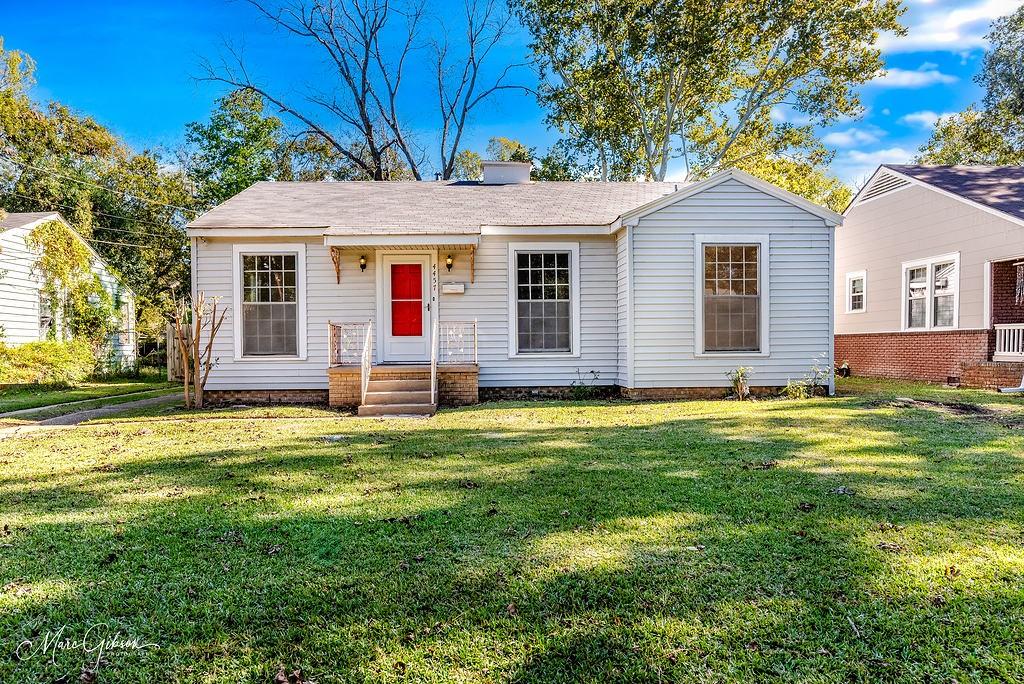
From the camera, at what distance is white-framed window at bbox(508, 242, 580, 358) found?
1078 cm

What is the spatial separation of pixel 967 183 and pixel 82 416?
57.9 ft

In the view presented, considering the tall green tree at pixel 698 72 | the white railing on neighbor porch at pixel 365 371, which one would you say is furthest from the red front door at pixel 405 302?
the tall green tree at pixel 698 72

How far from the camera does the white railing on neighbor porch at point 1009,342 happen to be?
1109cm

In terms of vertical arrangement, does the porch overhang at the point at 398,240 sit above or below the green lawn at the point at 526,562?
above

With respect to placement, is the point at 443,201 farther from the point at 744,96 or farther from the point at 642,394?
the point at 744,96

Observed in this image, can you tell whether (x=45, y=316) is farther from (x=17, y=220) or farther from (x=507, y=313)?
(x=507, y=313)

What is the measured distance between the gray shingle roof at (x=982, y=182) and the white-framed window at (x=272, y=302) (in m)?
13.4

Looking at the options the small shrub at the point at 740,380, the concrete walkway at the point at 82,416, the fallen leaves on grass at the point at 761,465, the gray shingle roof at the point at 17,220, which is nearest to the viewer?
the fallen leaves on grass at the point at 761,465

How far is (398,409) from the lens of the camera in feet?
29.7

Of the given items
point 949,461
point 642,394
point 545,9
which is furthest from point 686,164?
point 949,461

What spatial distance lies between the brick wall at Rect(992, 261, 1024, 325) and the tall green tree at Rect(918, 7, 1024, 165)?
15761 millimetres

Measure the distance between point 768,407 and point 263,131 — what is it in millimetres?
23805

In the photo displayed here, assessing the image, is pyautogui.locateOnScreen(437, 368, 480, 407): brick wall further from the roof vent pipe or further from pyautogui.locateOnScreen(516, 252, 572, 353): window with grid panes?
the roof vent pipe

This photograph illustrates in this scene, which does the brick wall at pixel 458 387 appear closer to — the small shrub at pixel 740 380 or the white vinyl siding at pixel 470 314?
the white vinyl siding at pixel 470 314
